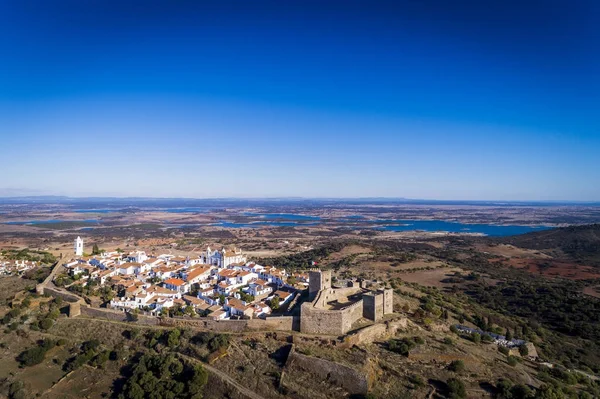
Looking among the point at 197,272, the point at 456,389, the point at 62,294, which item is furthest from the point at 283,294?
the point at 62,294

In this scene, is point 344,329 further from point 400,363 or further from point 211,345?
point 211,345

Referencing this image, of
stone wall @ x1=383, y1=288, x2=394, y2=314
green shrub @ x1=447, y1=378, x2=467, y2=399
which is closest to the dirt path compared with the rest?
green shrub @ x1=447, y1=378, x2=467, y2=399

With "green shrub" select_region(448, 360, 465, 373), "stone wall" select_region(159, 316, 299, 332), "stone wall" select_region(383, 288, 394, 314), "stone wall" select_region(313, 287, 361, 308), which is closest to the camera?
"green shrub" select_region(448, 360, 465, 373)

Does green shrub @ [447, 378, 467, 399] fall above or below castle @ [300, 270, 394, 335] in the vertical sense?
below

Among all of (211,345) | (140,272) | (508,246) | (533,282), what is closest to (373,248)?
(533,282)

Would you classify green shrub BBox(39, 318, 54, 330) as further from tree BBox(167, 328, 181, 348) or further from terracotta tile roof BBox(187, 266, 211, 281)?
terracotta tile roof BBox(187, 266, 211, 281)

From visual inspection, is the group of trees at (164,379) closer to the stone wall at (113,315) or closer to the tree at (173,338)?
the tree at (173,338)
